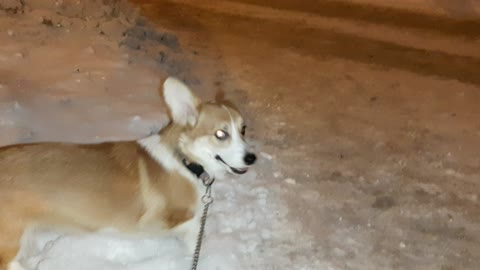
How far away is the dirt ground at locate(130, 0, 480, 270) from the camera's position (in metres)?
2.37

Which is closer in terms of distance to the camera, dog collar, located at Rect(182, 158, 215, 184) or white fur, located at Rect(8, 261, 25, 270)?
white fur, located at Rect(8, 261, 25, 270)

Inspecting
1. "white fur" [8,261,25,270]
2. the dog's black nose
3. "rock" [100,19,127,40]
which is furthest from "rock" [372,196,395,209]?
"rock" [100,19,127,40]

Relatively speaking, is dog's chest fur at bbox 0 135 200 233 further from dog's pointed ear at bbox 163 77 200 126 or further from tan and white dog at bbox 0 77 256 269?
dog's pointed ear at bbox 163 77 200 126

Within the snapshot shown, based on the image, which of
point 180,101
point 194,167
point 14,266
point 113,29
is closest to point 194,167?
point 194,167

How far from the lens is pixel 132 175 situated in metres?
2.10

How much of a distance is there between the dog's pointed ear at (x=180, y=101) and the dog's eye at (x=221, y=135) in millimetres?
89

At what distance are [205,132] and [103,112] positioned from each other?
1.03 meters

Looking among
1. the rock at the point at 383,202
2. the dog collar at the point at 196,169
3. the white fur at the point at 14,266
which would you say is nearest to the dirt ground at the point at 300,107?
the rock at the point at 383,202

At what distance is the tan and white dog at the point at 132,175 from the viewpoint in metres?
1.95

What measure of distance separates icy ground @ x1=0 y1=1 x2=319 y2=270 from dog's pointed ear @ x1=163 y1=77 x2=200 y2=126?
45 centimetres

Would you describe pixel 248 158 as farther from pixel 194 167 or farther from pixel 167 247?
pixel 167 247

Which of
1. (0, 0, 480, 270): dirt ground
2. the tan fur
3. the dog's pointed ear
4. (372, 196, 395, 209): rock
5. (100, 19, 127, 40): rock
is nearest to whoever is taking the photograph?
the tan fur

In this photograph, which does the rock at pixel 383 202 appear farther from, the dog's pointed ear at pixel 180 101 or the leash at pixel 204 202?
the dog's pointed ear at pixel 180 101

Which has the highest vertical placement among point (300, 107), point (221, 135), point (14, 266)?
point (221, 135)
